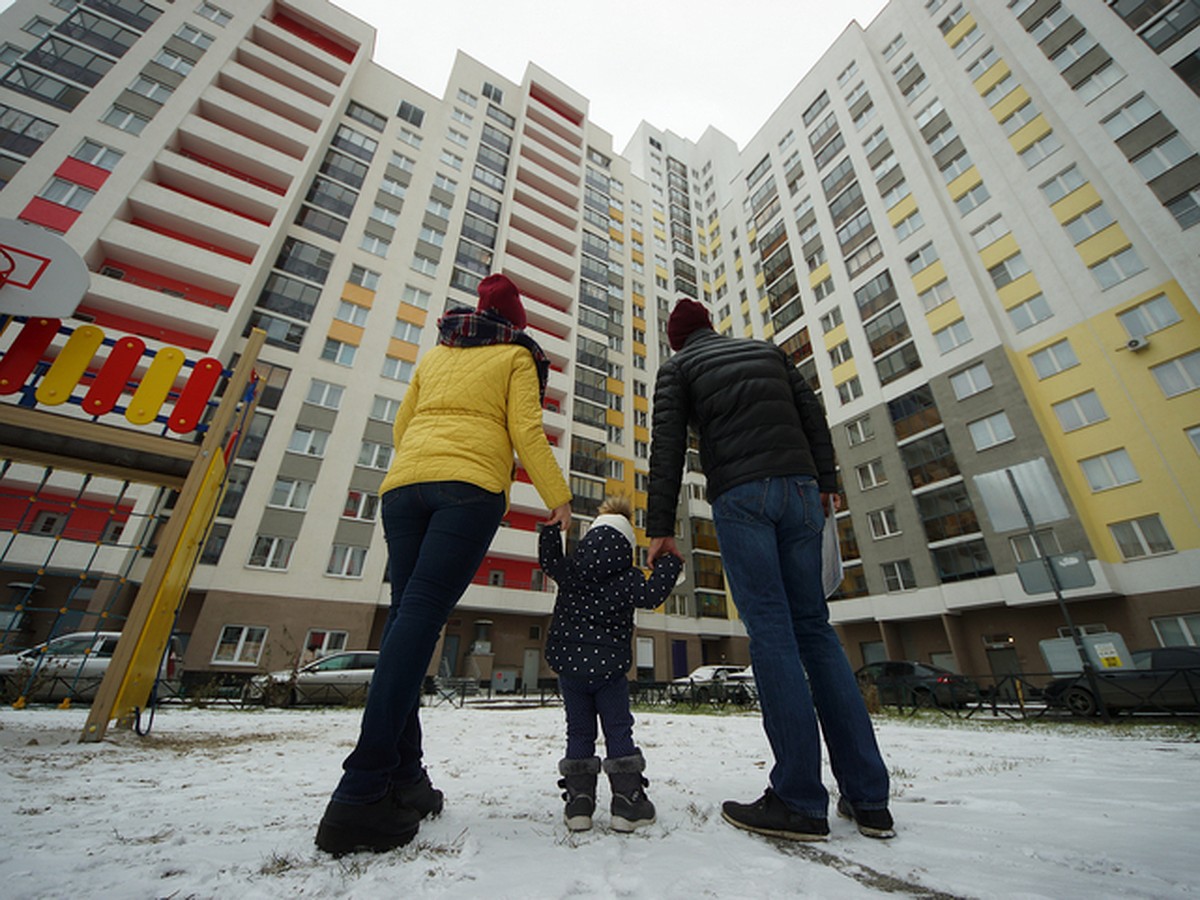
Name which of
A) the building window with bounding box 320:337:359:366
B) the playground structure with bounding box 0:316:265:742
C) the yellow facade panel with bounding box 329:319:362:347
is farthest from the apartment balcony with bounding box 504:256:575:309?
the playground structure with bounding box 0:316:265:742

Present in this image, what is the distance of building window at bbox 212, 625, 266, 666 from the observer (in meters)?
→ 18.8

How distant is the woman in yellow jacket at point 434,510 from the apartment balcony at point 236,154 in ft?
104

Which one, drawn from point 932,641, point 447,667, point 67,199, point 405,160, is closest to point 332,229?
point 405,160

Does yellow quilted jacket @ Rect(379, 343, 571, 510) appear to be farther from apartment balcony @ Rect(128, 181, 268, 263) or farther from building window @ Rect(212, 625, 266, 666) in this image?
apartment balcony @ Rect(128, 181, 268, 263)

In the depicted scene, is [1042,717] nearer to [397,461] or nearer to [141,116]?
[397,461]

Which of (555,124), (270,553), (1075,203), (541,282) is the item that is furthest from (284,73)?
(1075,203)

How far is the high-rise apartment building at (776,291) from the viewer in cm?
1948

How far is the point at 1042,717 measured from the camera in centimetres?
945

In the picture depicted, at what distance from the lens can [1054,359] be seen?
21.9 m

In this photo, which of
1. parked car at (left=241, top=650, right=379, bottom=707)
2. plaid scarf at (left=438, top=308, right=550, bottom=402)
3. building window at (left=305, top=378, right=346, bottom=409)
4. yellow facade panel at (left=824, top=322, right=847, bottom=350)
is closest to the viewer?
plaid scarf at (left=438, top=308, right=550, bottom=402)

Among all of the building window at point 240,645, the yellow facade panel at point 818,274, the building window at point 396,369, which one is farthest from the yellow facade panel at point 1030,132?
the building window at point 240,645

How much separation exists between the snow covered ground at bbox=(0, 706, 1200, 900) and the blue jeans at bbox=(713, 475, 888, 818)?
0.73 ft

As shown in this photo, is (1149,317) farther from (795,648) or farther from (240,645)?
(240,645)

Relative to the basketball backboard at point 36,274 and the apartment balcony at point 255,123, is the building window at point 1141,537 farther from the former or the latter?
the apartment balcony at point 255,123
